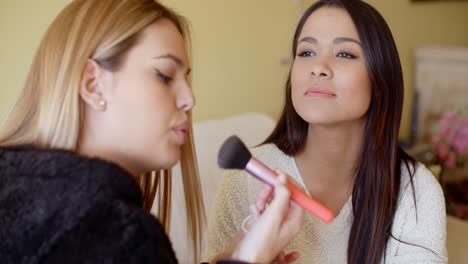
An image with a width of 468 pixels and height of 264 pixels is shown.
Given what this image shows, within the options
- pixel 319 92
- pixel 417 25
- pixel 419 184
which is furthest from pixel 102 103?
pixel 417 25

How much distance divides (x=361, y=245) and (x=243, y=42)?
92 cm

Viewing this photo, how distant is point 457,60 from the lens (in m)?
2.15

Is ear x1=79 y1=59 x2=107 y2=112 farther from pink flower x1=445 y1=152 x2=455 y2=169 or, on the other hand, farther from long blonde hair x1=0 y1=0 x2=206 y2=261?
pink flower x1=445 y1=152 x2=455 y2=169

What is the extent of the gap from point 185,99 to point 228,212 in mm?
427

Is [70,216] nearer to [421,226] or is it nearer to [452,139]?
[421,226]

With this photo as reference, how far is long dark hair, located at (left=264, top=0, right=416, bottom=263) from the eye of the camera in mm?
981

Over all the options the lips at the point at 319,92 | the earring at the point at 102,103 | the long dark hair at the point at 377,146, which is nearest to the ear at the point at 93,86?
the earring at the point at 102,103

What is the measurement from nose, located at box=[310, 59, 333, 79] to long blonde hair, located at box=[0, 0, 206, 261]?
37 cm

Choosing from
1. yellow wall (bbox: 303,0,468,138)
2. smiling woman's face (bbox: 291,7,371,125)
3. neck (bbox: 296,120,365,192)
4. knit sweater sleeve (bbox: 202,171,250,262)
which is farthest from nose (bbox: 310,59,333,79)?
yellow wall (bbox: 303,0,468,138)

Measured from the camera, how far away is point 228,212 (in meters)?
1.06

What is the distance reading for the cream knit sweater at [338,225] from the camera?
38.3 inches

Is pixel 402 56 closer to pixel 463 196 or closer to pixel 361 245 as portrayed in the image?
pixel 463 196

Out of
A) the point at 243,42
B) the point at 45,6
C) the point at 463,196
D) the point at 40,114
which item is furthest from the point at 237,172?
the point at 463,196

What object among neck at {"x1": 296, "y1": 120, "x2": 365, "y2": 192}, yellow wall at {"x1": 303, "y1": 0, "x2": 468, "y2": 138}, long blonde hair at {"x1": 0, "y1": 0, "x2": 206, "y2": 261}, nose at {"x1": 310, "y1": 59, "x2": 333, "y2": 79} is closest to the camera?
long blonde hair at {"x1": 0, "y1": 0, "x2": 206, "y2": 261}
